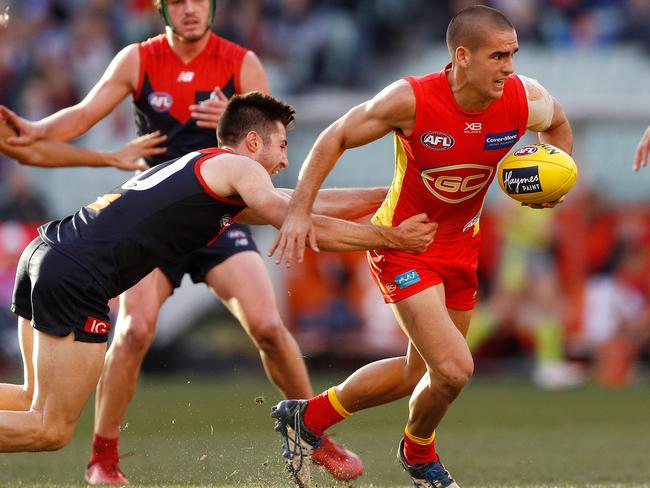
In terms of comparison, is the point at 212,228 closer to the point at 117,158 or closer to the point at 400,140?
the point at 400,140

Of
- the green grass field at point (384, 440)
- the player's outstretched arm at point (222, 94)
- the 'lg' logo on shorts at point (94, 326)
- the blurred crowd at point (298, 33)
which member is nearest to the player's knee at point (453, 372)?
the green grass field at point (384, 440)

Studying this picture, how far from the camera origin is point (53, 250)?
592 cm

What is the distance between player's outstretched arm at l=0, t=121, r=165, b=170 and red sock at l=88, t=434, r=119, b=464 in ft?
5.53

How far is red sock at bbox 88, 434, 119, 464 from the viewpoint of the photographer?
291 inches

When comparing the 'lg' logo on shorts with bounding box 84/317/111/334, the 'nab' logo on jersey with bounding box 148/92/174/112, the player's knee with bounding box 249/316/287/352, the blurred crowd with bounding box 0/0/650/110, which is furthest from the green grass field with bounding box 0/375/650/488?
the blurred crowd with bounding box 0/0/650/110

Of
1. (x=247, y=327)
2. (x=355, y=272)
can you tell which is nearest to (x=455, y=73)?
(x=247, y=327)

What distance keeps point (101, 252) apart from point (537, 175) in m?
2.32

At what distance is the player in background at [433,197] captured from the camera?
6.38 metres

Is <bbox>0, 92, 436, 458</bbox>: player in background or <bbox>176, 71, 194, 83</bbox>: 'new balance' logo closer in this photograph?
<bbox>0, 92, 436, 458</bbox>: player in background

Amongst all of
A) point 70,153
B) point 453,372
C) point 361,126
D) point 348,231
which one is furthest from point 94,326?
point 70,153

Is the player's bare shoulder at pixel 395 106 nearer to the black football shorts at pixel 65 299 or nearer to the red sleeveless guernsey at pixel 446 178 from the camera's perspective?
the red sleeveless guernsey at pixel 446 178

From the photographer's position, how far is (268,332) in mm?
7531

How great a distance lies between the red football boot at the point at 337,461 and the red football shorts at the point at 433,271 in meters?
1.13

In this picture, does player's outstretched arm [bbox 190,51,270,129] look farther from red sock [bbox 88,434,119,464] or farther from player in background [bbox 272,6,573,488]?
red sock [bbox 88,434,119,464]
